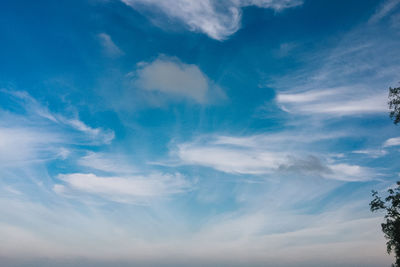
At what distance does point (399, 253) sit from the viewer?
4659 centimetres

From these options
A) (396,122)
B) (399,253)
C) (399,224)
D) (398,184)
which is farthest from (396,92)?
(399,253)

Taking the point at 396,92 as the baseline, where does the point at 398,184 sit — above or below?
below

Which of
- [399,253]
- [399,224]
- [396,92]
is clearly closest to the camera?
[396,92]

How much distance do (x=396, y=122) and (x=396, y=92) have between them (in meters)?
3.90

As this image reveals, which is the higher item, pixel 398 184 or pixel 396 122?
pixel 396 122

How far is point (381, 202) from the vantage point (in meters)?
42.1

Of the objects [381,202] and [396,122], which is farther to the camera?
[381,202]

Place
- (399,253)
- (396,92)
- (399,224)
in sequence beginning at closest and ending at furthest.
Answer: (396,92) → (399,224) → (399,253)

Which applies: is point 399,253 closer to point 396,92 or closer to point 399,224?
point 399,224

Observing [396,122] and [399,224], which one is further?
[399,224]

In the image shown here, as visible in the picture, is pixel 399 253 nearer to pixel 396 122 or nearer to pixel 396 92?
pixel 396 122

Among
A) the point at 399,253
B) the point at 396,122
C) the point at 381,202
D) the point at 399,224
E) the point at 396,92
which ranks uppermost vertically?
the point at 396,92

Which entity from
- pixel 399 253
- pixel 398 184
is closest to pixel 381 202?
pixel 398 184

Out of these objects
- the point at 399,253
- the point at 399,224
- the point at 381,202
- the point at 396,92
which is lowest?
the point at 399,253
